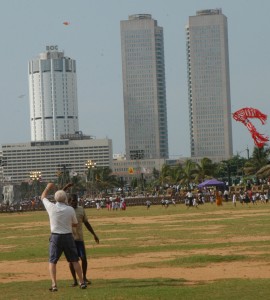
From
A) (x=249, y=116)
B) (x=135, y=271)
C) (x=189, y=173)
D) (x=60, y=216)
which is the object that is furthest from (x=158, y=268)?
(x=189, y=173)

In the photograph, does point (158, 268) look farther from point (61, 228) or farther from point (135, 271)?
point (61, 228)

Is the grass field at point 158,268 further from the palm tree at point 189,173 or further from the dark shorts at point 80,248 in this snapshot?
the palm tree at point 189,173

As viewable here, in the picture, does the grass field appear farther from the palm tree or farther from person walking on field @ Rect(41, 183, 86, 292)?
the palm tree

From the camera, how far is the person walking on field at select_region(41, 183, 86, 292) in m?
16.7

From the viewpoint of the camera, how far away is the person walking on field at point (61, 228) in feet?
54.7

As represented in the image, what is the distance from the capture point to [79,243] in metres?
18.0

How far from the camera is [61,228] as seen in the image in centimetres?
1680

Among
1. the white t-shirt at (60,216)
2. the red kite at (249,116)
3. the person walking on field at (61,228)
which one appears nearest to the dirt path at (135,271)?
the person walking on field at (61,228)

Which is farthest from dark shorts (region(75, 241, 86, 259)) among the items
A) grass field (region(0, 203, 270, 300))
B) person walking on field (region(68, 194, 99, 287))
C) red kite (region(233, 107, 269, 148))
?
red kite (region(233, 107, 269, 148))

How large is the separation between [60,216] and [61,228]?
218 millimetres

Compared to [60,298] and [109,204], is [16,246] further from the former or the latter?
[109,204]

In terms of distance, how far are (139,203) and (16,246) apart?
7416 cm

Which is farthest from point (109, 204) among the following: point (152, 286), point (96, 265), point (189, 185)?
point (152, 286)

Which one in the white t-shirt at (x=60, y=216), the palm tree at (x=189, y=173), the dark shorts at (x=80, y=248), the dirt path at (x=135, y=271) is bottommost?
the dirt path at (x=135, y=271)
